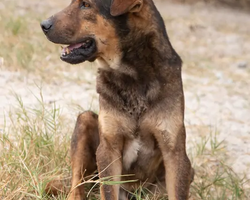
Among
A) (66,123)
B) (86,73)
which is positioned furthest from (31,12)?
(66,123)

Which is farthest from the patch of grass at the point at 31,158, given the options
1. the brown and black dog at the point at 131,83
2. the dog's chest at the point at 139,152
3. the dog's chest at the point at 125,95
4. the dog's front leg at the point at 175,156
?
the dog's front leg at the point at 175,156

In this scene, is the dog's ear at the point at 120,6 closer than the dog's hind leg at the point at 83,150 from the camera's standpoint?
Yes

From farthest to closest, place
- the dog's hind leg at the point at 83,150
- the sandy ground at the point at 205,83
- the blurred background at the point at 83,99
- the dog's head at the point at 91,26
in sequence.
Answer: the sandy ground at the point at 205,83 → the blurred background at the point at 83,99 → the dog's hind leg at the point at 83,150 → the dog's head at the point at 91,26

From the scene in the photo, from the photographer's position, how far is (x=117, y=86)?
3977 millimetres

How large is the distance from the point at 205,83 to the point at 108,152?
425cm

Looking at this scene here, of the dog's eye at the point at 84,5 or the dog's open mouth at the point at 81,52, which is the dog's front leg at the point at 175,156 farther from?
the dog's eye at the point at 84,5

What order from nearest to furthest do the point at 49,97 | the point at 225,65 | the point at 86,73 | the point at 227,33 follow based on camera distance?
the point at 49,97, the point at 86,73, the point at 225,65, the point at 227,33

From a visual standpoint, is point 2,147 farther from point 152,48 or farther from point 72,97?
point 72,97

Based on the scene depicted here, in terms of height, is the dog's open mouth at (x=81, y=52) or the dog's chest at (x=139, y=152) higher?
the dog's open mouth at (x=81, y=52)

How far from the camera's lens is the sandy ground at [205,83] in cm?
584

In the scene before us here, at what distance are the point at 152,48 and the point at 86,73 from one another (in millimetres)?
3466

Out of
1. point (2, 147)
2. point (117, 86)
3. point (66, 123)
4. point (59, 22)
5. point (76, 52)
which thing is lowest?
point (66, 123)

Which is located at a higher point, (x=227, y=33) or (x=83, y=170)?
(x=83, y=170)

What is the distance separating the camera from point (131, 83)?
3961 mm
